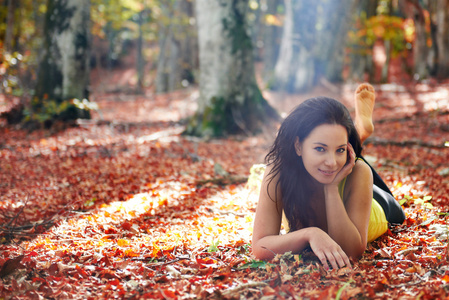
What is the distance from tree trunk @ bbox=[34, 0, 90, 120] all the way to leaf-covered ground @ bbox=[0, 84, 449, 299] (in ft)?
3.17

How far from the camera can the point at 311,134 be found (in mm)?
2512

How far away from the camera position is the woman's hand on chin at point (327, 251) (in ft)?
7.98

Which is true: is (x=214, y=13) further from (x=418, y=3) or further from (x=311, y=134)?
(x=418, y=3)

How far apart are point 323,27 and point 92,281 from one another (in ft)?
46.3

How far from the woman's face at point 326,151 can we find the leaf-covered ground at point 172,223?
0.63 meters

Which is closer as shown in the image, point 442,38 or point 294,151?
point 294,151

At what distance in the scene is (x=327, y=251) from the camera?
2447mm

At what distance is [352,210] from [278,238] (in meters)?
0.56

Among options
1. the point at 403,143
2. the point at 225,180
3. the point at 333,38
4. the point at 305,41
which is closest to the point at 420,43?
the point at 333,38

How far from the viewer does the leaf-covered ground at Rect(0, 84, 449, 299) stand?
2.32 metres

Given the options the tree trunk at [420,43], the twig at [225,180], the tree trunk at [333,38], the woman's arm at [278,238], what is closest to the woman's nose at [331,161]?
the woman's arm at [278,238]

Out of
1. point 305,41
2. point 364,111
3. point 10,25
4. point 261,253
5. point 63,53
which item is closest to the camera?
point 261,253

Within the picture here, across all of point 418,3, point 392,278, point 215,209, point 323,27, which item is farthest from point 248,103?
point 418,3

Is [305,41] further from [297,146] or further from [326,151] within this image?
[326,151]
